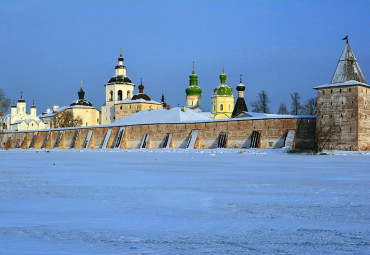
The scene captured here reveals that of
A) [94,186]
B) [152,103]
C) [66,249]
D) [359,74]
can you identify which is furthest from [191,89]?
[66,249]

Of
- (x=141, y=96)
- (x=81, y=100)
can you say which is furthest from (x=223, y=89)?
(x=81, y=100)

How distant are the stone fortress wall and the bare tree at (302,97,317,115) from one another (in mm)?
24037

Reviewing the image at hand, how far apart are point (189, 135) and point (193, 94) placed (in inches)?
1119

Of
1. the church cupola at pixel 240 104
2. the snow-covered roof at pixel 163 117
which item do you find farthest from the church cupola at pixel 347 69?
the church cupola at pixel 240 104

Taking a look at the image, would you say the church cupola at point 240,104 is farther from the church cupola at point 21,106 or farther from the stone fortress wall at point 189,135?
the church cupola at point 21,106

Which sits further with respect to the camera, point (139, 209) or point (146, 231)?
point (139, 209)

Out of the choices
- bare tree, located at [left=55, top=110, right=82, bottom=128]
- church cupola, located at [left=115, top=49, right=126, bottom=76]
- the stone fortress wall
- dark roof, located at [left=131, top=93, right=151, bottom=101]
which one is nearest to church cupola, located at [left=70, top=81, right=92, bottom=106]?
bare tree, located at [left=55, top=110, right=82, bottom=128]

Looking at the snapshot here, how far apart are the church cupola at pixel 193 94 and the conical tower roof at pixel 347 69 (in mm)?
34049

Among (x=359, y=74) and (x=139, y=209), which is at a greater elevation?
(x=359, y=74)

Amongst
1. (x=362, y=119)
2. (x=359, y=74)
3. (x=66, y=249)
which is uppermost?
(x=359, y=74)

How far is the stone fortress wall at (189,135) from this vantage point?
85.4 ft

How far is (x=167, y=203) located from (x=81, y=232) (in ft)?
5.42

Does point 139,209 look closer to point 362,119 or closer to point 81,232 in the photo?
point 81,232

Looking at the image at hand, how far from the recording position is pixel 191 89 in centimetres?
5900
